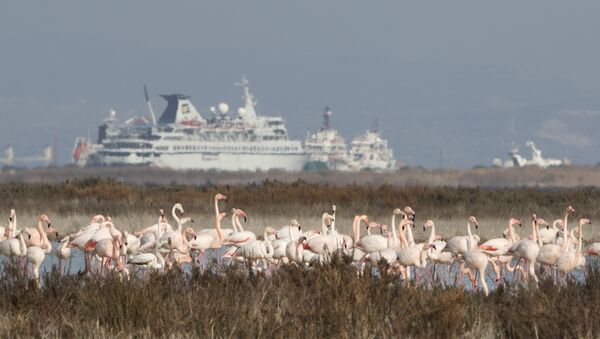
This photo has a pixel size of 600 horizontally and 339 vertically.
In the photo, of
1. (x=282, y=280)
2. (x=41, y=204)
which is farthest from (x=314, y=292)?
(x=41, y=204)

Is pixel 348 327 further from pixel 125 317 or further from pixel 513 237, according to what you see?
pixel 513 237

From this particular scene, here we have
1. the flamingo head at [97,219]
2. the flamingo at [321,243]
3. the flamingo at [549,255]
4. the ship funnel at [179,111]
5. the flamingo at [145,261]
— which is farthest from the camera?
the ship funnel at [179,111]

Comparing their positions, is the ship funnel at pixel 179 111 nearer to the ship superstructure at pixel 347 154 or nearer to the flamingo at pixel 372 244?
the ship superstructure at pixel 347 154

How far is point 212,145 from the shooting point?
126062mm

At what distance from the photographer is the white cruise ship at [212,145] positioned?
125562mm

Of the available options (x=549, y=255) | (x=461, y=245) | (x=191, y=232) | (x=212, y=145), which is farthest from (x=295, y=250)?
(x=212, y=145)

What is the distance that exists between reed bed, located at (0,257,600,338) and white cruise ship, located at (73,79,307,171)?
11211 centimetres

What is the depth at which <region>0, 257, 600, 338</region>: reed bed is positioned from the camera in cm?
1080

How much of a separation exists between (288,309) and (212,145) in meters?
115

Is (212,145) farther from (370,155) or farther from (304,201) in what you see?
(304,201)

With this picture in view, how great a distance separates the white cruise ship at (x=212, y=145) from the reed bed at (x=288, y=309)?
368ft

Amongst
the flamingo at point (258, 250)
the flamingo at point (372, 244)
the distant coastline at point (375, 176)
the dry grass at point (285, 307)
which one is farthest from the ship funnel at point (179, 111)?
the dry grass at point (285, 307)

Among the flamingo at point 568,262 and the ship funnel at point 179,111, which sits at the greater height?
the ship funnel at point 179,111

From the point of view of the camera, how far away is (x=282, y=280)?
41.5 ft
